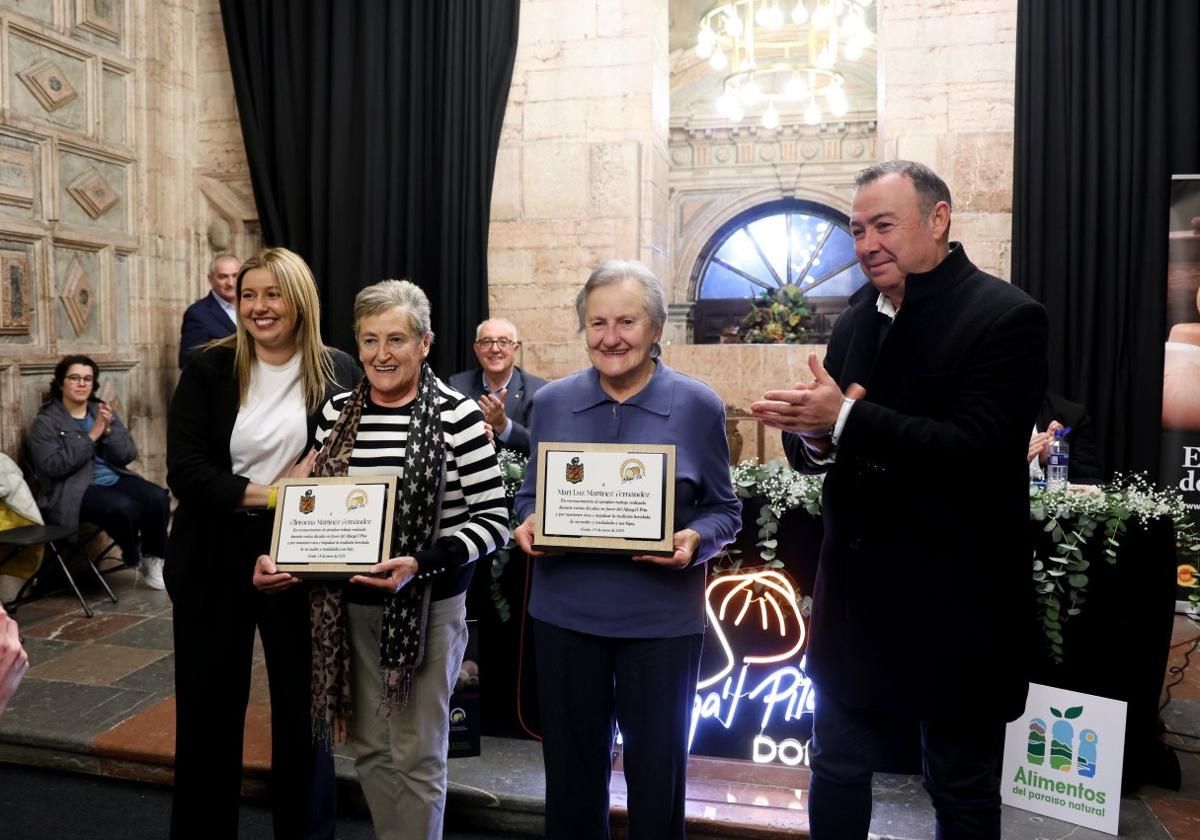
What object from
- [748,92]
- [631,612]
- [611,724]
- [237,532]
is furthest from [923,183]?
[748,92]

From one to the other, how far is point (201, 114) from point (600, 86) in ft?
9.60

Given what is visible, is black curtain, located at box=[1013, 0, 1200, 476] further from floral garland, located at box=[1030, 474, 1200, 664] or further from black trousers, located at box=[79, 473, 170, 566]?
black trousers, located at box=[79, 473, 170, 566]

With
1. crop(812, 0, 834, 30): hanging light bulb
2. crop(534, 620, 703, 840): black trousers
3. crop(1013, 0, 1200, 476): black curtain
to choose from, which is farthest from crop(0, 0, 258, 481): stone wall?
crop(1013, 0, 1200, 476): black curtain

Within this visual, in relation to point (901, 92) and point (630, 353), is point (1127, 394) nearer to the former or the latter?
point (901, 92)

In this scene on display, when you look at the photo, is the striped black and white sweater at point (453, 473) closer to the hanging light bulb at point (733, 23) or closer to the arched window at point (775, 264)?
the hanging light bulb at point (733, 23)

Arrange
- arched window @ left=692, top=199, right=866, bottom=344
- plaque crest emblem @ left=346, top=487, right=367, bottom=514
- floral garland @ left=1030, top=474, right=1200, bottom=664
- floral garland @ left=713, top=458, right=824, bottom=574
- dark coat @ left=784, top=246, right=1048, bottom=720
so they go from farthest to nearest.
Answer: arched window @ left=692, top=199, right=866, bottom=344
floral garland @ left=713, top=458, right=824, bottom=574
floral garland @ left=1030, top=474, right=1200, bottom=664
plaque crest emblem @ left=346, top=487, right=367, bottom=514
dark coat @ left=784, top=246, right=1048, bottom=720

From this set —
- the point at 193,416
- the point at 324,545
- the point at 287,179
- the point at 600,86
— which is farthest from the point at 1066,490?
the point at 287,179

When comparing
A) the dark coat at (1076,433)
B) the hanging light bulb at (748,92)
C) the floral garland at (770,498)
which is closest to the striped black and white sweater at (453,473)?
the floral garland at (770,498)

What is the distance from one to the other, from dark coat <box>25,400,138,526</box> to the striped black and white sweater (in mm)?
3518

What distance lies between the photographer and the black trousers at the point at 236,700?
2312 millimetres

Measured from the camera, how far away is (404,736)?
216 centimetres

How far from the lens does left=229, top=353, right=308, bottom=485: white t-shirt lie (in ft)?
7.59

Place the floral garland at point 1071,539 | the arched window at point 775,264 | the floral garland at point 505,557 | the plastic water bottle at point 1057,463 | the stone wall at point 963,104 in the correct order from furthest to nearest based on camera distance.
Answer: the arched window at point 775,264 < the stone wall at point 963,104 < the plastic water bottle at point 1057,463 < the floral garland at point 505,557 < the floral garland at point 1071,539

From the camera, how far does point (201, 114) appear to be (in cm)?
665
